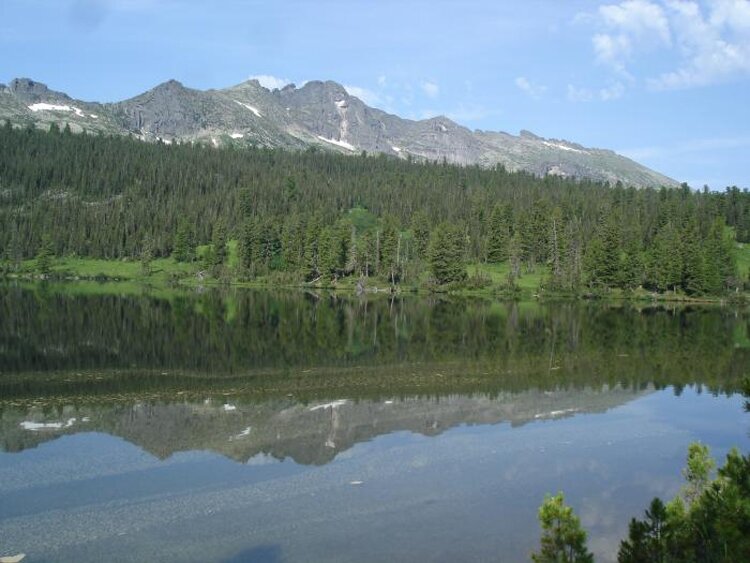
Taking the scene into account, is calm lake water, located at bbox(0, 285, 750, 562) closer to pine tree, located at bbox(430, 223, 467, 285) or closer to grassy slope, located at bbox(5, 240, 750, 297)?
grassy slope, located at bbox(5, 240, 750, 297)

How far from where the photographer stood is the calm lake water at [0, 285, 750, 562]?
70.0 ft

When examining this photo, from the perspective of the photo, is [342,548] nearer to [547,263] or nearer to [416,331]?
[416,331]

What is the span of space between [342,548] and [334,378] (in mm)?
26191

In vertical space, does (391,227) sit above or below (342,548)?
above

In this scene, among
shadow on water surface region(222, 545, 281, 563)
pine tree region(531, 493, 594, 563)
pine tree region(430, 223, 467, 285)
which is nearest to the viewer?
pine tree region(531, 493, 594, 563)

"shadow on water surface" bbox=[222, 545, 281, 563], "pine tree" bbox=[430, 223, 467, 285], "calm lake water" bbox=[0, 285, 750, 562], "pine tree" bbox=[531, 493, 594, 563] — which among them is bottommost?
"calm lake water" bbox=[0, 285, 750, 562]

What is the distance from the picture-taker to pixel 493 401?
136 ft

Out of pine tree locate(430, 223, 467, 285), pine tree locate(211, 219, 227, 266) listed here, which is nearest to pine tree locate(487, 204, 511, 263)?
pine tree locate(430, 223, 467, 285)

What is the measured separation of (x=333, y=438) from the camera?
31844 mm

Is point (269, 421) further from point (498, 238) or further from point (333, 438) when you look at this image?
point (498, 238)

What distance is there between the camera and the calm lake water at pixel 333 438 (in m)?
21.3

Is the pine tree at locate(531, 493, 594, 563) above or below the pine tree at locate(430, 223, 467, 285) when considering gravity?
below

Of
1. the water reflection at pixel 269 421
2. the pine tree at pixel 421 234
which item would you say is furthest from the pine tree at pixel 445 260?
the water reflection at pixel 269 421

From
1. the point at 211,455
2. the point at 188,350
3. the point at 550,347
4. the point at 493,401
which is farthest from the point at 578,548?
the point at 550,347
